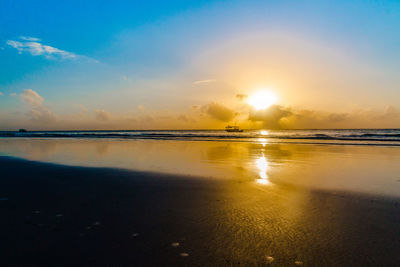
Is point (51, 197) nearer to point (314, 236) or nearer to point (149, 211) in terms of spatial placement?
point (149, 211)

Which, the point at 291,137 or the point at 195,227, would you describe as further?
the point at 291,137

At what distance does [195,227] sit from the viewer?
4.35 metres

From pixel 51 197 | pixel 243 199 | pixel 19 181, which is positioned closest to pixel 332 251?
pixel 243 199

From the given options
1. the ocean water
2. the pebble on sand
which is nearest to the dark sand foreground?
the pebble on sand

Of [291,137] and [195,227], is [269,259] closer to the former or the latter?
[195,227]

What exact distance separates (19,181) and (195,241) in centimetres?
791

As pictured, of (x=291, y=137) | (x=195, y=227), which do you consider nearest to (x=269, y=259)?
(x=195, y=227)

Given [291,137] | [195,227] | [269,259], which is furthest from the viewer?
[291,137]

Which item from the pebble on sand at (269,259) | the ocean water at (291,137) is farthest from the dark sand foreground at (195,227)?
the ocean water at (291,137)

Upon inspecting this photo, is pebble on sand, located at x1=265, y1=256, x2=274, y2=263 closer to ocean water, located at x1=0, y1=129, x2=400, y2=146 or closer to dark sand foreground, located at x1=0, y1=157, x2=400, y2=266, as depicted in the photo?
dark sand foreground, located at x1=0, y1=157, x2=400, y2=266

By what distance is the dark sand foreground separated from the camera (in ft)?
11.0

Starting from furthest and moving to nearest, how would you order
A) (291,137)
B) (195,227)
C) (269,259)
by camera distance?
(291,137)
(195,227)
(269,259)

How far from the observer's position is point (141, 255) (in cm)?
339

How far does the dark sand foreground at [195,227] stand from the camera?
335 centimetres
